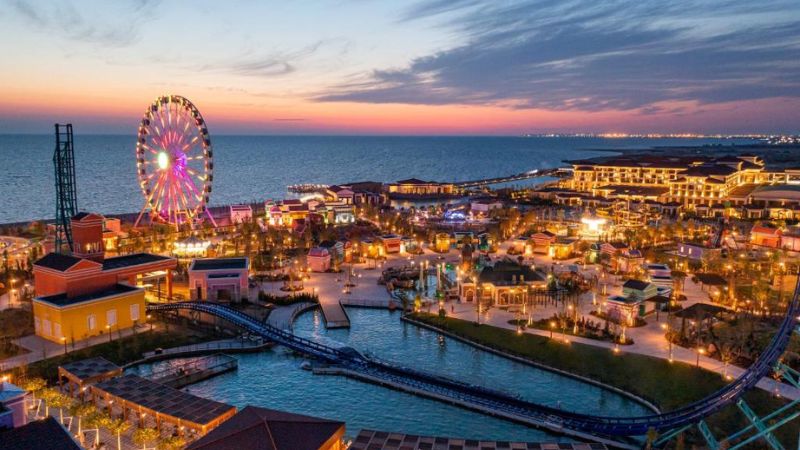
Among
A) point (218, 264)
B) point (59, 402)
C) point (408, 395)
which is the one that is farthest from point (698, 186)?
point (59, 402)

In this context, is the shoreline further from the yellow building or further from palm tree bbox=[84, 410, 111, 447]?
palm tree bbox=[84, 410, 111, 447]

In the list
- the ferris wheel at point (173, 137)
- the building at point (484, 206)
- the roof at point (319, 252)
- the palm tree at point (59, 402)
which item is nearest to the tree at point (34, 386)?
the palm tree at point (59, 402)

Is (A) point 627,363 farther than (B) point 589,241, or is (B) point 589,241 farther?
(B) point 589,241

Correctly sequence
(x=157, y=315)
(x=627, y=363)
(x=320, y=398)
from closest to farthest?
(x=320, y=398) < (x=627, y=363) < (x=157, y=315)

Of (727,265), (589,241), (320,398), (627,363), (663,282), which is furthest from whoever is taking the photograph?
(589,241)

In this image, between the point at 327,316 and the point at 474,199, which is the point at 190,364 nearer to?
the point at 327,316

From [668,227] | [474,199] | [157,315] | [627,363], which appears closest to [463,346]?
[627,363]

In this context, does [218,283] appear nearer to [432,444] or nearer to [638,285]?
[432,444]
